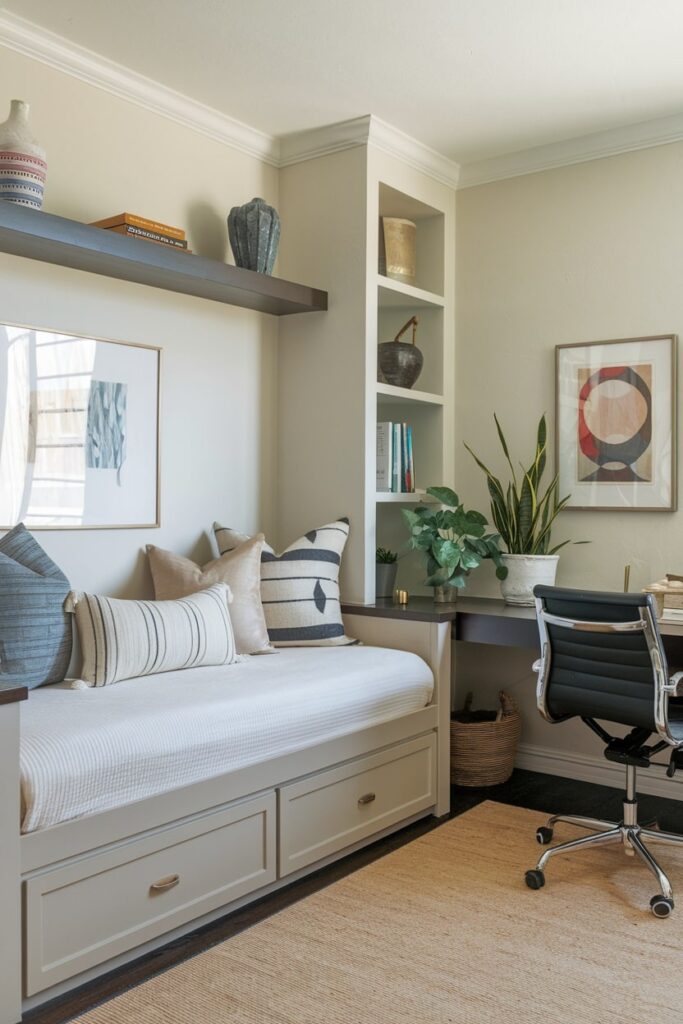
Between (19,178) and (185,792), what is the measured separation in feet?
5.95

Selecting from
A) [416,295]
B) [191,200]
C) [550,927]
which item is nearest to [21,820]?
[550,927]

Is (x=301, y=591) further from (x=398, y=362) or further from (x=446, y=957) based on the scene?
(x=446, y=957)

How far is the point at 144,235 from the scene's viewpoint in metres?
3.06

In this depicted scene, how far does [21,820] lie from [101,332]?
5.72 feet

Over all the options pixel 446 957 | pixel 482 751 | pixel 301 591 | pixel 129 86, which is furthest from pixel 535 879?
pixel 129 86

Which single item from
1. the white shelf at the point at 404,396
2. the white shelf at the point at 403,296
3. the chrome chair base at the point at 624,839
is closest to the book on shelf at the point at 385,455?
the white shelf at the point at 404,396

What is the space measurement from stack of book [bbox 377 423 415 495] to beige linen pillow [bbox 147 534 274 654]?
782 millimetres

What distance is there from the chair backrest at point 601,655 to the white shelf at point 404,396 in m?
1.29

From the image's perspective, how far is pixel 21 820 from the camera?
2020 mm

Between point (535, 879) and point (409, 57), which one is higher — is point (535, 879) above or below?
below

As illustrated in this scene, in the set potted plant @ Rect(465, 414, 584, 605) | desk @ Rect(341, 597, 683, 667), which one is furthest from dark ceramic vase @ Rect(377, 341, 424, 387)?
desk @ Rect(341, 597, 683, 667)

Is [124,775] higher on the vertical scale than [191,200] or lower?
lower

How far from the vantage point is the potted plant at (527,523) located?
375 cm

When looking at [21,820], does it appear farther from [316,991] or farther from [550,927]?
[550,927]
